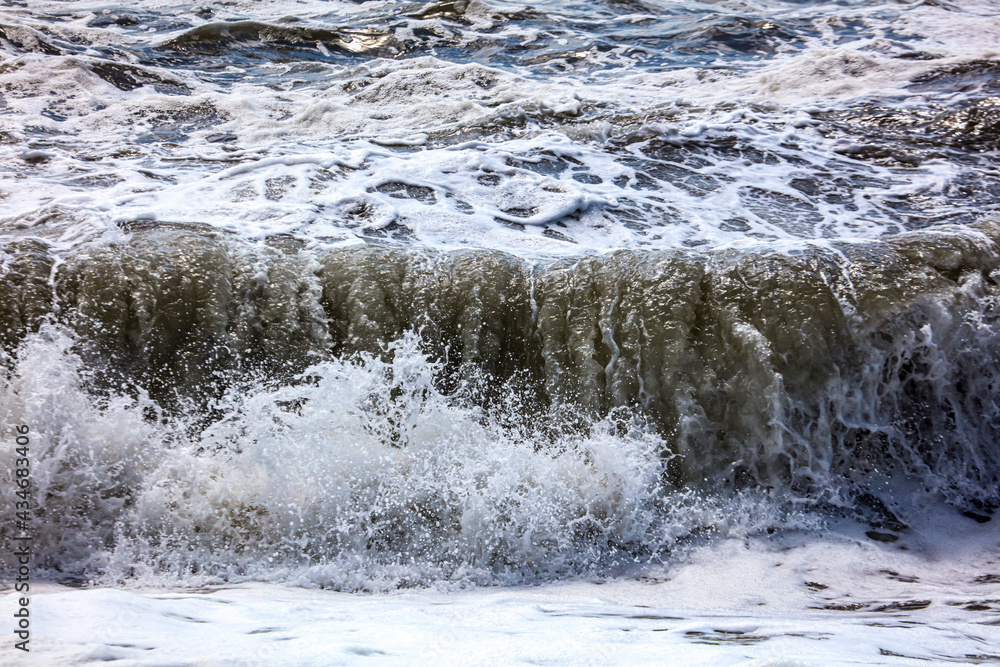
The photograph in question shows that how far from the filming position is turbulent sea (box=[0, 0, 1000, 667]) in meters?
2.24

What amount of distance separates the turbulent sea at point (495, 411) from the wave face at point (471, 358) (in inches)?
0.6

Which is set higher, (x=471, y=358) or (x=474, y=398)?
(x=471, y=358)

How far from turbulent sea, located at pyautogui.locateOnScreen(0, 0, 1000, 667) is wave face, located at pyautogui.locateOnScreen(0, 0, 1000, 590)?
2 cm

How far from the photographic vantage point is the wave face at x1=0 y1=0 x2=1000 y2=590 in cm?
292

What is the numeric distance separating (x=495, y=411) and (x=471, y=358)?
0.31 meters

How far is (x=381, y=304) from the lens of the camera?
3502 millimetres

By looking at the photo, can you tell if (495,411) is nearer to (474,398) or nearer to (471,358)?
(474,398)

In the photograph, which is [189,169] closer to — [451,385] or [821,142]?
[451,385]

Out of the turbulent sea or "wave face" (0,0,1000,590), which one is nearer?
the turbulent sea

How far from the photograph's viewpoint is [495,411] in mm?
3295

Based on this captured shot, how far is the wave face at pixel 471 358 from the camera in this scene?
9.58 ft

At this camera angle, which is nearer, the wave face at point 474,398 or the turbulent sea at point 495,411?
the turbulent sea at point 495,411

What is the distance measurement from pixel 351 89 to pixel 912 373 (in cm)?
615

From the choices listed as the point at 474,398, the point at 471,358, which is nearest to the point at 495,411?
the point at 474,398
